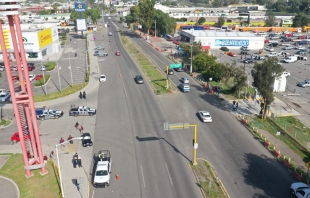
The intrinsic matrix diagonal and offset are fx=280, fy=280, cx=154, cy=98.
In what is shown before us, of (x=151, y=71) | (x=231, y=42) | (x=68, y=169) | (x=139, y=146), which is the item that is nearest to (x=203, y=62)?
(x=151, y=71)

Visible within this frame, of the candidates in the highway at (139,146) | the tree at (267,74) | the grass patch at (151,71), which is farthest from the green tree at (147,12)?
the tree at (267,74)

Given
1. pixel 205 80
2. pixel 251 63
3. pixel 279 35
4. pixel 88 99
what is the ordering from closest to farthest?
pixel 88 99, pixel 205 80, pixel 251 63, pixel 279 35

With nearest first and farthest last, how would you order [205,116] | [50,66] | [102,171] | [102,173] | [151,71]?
[102,173], [102,171], [205,116], [151,71], [50,66]

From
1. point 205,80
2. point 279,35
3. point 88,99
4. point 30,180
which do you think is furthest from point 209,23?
A: point 30,180

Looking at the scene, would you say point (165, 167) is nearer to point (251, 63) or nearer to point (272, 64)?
point (272, 64)

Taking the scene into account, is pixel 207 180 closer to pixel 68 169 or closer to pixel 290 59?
pixel 68 169

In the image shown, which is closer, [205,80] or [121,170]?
[121,170]

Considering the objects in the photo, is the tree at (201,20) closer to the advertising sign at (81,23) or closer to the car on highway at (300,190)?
the advertising sign at (81,23)
